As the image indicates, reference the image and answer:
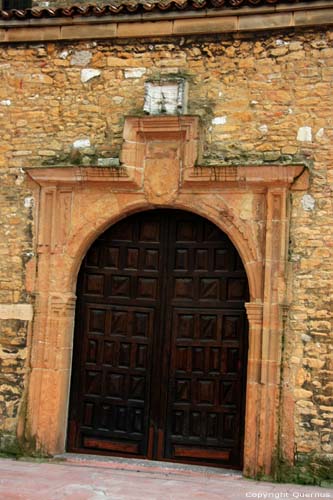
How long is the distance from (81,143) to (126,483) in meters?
3.37

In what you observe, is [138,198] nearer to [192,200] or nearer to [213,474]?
[192,200]

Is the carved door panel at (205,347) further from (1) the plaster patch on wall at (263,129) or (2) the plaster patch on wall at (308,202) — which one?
(1) the plaster patch on wall at (263,129)

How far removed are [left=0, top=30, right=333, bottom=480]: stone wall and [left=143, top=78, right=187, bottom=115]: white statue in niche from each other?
95 millimetres

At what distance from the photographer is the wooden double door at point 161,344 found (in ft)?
22.8

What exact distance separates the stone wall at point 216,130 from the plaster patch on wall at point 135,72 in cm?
1

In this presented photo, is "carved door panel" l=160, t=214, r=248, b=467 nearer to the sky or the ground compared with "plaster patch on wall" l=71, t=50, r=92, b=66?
nearer to the ground

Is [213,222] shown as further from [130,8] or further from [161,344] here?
[130,8]

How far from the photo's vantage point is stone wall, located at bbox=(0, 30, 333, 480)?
649cm

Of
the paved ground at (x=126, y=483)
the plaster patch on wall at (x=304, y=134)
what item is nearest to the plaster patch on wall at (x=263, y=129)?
the plaster patch on wall at (x=304, y=134)

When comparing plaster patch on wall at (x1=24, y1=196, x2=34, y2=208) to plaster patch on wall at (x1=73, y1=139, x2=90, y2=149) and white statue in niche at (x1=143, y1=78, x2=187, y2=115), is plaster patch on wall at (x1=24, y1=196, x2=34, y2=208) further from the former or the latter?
white statue in niche at (x1=143, y1=78, x2=187, y2=115)

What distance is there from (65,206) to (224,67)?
2.13m

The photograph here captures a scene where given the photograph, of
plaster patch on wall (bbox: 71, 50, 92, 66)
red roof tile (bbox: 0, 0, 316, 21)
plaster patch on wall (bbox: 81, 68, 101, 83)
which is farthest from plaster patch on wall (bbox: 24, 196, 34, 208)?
red roof tile (bbox: 0, 0, 316, 21)

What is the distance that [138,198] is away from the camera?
708 centimetres

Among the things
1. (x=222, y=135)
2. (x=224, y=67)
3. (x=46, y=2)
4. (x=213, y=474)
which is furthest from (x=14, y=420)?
(x=46, y=2)
